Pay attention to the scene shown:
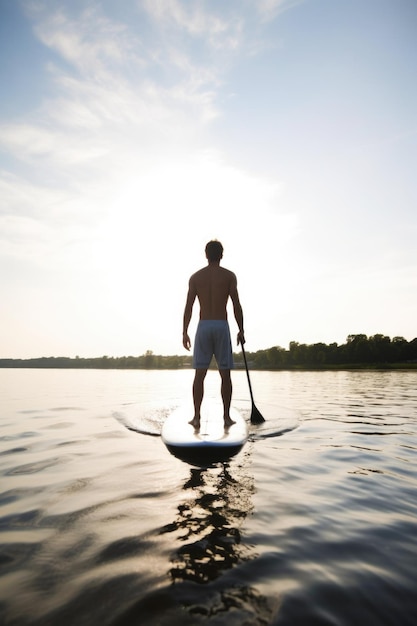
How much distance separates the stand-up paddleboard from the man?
36 centimetres

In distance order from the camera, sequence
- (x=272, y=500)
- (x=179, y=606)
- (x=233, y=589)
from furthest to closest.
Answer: (x=272, y=500), (x=233, y=589), (x=179, y=606)

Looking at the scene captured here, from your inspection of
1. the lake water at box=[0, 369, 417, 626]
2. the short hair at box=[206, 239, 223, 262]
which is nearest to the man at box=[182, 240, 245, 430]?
the short hair at box=[206, 239, 223, 262]

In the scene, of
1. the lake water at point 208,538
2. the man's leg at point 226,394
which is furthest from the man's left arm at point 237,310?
the lake water at point 208,538

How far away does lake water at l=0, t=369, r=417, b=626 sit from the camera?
209cm

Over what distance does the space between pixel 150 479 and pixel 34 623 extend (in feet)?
8.78

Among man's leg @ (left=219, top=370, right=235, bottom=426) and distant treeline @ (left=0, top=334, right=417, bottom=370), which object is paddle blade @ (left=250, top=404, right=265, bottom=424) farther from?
distant treeline @ (left=0, top=334, right=417, bottom=370)

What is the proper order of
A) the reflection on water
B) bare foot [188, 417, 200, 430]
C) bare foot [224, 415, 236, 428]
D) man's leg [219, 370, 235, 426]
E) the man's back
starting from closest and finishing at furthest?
the reflection on water
bare foot [188, 417, 200, 430]
bare foot [224, 415, 236, 428]
man's leg [219, 370, 235, 426]
the man's back

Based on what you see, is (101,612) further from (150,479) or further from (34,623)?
(150,479)

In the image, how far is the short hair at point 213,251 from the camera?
658 centimetres

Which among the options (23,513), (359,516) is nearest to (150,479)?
(23,513)

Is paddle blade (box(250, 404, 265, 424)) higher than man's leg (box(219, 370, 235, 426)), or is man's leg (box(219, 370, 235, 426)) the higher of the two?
man's leg (box(219, 370, 235, 426))

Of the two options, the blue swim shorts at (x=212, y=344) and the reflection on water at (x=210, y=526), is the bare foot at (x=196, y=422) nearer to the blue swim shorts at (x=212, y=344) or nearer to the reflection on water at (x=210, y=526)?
the blue swim shorts at (x=212, y=344)

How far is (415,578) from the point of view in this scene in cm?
244

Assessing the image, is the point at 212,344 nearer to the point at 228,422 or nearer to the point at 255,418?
the point at 228,422
